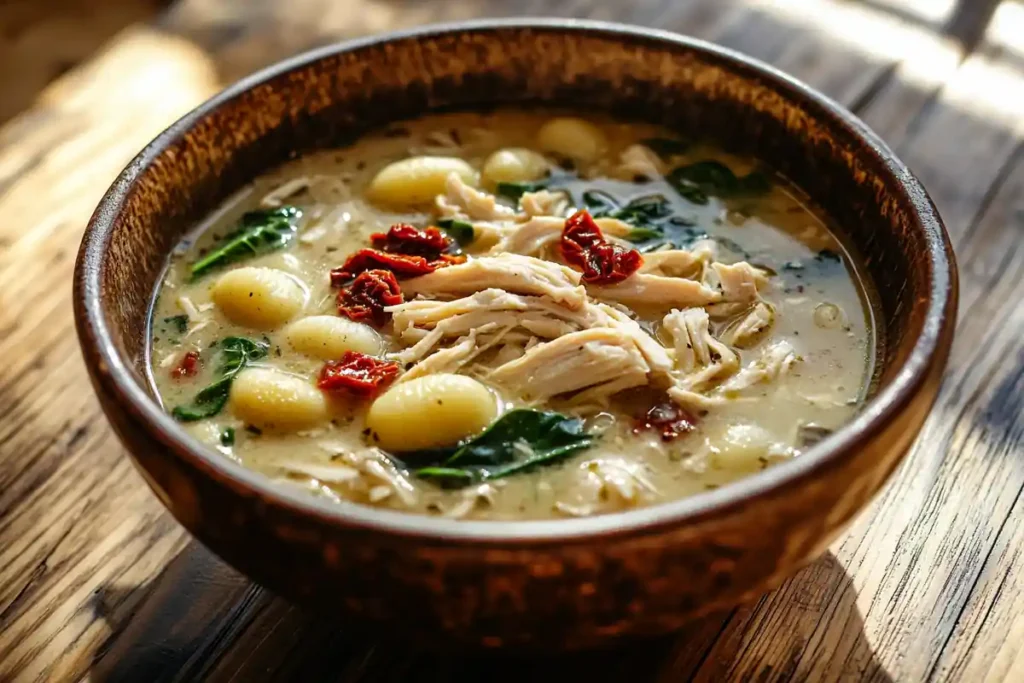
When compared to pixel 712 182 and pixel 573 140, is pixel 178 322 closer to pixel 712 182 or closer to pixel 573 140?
pixel 573 140

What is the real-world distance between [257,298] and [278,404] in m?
0.25

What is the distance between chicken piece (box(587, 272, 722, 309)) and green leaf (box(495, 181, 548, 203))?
36 centimetres

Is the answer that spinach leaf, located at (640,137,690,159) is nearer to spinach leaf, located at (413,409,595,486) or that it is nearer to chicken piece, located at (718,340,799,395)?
chicken piece, located at (718,340,799,395)

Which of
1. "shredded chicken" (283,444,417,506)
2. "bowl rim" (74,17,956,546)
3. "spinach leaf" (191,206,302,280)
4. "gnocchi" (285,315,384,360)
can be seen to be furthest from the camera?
"spinach leaf" (191,206,302,280)

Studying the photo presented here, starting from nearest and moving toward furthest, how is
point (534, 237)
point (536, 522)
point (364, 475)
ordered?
point (536, 522) < point (364, 475) < point (534, 237)

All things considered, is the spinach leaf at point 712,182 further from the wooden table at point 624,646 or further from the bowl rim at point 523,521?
the wooden table at point 624,646

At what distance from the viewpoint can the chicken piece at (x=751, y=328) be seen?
1609 millimetres

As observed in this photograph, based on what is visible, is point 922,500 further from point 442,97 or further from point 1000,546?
point 442,97

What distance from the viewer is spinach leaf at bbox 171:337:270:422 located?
5.03 ft

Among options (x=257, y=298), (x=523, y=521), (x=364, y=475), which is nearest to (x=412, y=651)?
(x=364, y=475)

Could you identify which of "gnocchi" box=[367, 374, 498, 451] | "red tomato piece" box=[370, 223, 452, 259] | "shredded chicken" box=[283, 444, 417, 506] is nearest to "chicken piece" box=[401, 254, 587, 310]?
"red tomato piece" box=[370, 223, 452, 259]

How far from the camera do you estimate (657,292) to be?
1650 millimetres

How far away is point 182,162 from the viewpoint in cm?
177

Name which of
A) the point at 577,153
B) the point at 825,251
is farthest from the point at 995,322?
the point at 577,153
